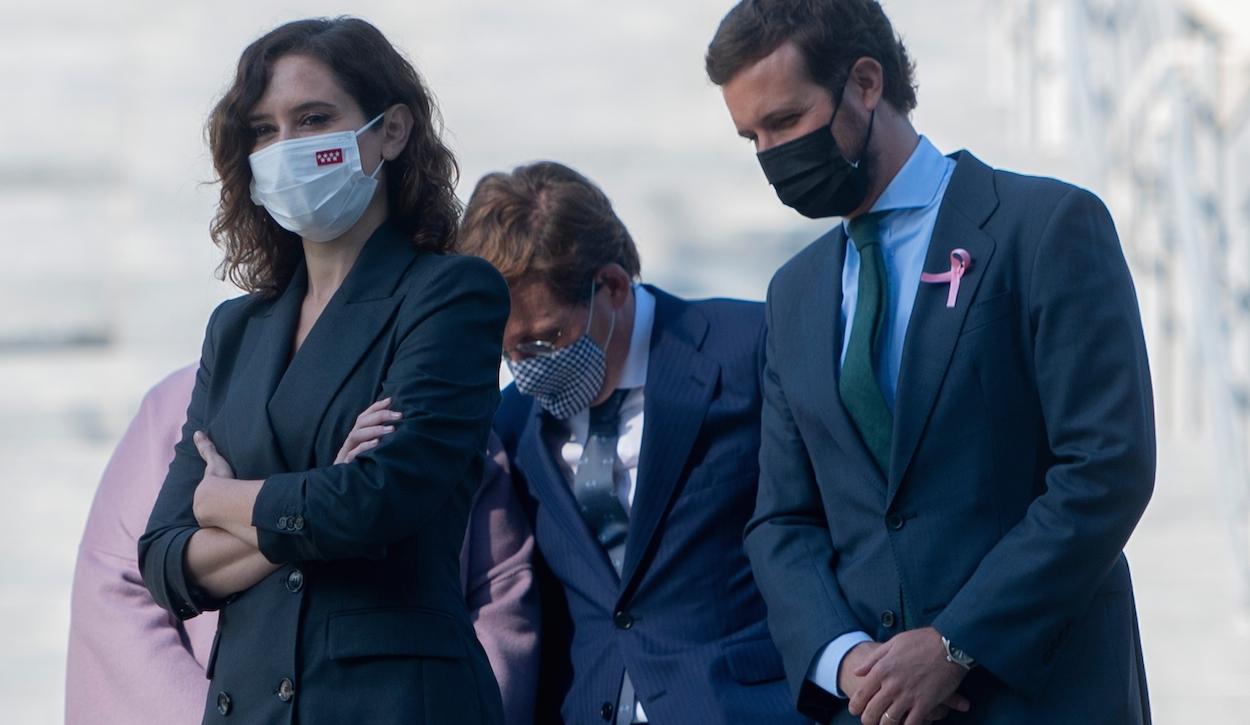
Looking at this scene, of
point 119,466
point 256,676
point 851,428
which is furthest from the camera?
point 119,466

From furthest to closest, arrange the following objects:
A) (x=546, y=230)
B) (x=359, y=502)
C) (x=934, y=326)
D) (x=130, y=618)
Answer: (x=546, y=230) → (x=130, y=618) → (x=934, y=326) → (x=359, y=502)

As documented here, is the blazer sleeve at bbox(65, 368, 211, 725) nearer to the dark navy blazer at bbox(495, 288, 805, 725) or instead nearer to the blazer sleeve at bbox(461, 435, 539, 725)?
the blazer sleeve at bbox(461, 435, 539, 725)

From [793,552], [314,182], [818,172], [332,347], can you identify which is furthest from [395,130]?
[793,552]

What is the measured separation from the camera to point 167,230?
7.24m

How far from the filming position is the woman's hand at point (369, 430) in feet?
7.86

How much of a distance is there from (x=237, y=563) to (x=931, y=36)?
674 centimetres

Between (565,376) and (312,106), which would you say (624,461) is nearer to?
(565,376)

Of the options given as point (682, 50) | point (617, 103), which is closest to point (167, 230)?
point (617, 103)

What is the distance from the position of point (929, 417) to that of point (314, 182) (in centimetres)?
94

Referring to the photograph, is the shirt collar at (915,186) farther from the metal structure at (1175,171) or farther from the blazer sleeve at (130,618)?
the metal structure at (1175,171)

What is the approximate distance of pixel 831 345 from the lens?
2.70 meters

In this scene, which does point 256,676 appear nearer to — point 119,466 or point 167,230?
point 119,466

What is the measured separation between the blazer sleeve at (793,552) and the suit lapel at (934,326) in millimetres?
195

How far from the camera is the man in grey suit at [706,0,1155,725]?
2422mm
